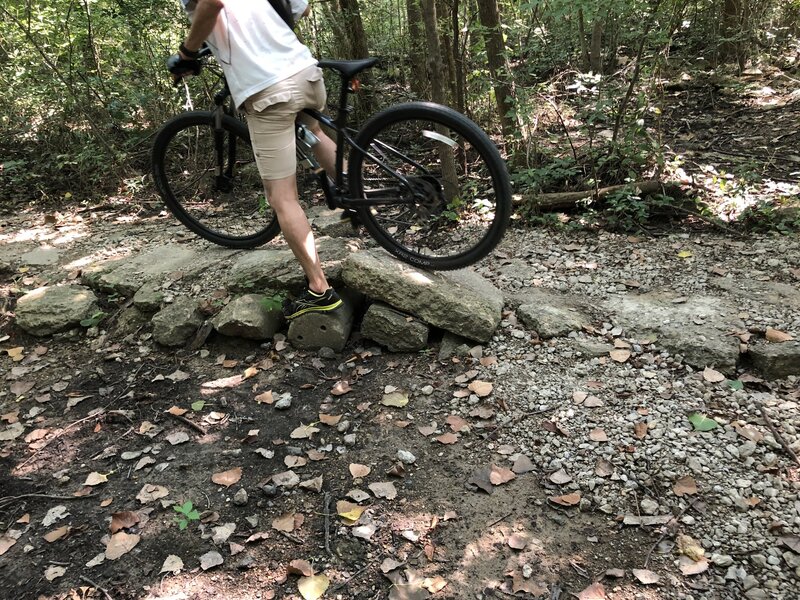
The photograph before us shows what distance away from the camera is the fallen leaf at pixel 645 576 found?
198 cm

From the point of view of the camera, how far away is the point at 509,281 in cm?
A: 379

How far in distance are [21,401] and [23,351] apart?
0.56 metres

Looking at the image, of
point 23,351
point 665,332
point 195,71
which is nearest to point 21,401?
point 23,351

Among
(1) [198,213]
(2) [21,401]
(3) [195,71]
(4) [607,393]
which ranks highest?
(3) [195,71]

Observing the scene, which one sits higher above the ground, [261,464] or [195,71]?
[195,71]

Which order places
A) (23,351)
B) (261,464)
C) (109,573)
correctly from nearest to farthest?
1. (109,573)
2. (261,464)
3. (23,351)

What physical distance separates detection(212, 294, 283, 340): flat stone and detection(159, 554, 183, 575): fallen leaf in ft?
4.80

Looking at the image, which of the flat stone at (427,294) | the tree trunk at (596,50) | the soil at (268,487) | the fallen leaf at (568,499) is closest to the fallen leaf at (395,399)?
the soil at (268,487)

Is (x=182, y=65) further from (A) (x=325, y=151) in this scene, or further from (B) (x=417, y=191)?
(B) (x=417, y=191)

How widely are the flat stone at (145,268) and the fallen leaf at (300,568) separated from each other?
2.37 meters

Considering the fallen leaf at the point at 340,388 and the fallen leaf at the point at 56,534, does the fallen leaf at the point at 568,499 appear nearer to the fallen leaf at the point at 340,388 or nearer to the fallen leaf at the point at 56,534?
the fallen leaf at the point at 340,388

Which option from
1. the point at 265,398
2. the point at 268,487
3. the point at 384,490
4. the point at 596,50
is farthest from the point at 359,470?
the point at 596,50

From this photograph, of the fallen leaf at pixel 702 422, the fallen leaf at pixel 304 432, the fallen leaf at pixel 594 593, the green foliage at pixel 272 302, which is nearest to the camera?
the fallen leaf at pixel 594 593

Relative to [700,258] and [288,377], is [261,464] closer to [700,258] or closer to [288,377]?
[288,377]
